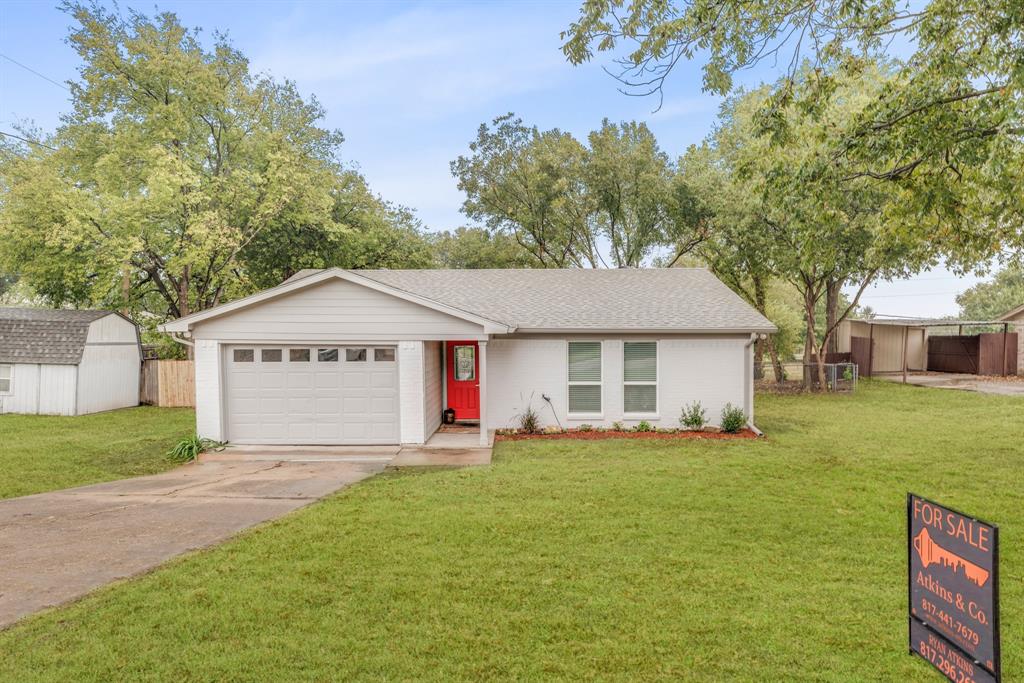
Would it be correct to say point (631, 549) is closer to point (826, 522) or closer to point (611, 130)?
point (826, 522)

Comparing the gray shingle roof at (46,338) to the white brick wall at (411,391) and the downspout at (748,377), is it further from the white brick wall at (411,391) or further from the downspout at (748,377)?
the downspout at (748,377)

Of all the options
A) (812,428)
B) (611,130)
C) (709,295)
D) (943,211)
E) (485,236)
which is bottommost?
(812,428)

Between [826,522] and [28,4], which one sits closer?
[826,522]

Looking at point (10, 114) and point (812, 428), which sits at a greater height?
point (10, 114)

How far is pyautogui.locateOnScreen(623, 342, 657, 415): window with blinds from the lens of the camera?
45.2 feet

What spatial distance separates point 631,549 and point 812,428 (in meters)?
9.96

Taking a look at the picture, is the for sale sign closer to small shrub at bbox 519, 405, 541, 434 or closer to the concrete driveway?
the concrete driveway

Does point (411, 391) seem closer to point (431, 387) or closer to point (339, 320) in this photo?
point (431, 387)

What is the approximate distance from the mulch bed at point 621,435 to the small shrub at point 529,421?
0.85 feet

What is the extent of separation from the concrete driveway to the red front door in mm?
4391

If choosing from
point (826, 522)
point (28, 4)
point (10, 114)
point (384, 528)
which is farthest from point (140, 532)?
point (10, 114)

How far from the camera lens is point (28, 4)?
55.1 feet

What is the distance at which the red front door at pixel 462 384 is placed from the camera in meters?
14.7

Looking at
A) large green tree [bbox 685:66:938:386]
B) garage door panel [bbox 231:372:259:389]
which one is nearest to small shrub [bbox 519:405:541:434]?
garage door panel [bbox 231:372:259:389]
